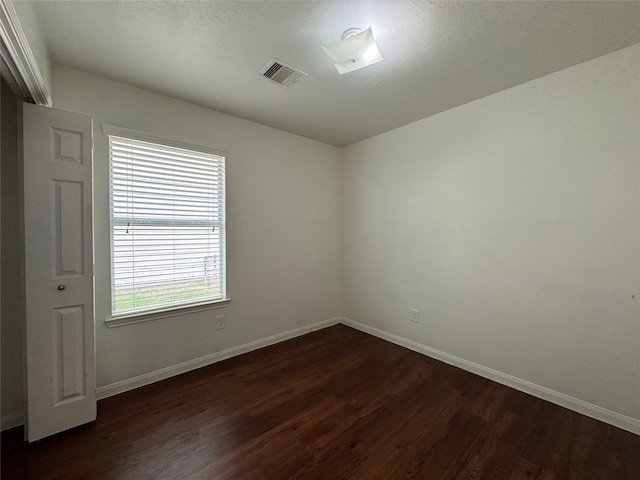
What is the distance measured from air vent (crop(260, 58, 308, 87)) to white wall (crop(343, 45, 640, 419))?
154 cm

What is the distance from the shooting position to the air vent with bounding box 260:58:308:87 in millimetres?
1926

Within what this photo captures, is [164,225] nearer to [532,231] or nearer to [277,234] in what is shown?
[277,234]

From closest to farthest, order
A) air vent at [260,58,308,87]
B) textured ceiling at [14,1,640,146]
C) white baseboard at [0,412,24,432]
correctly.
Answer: textured ceiling at [14,1,640,146] → white baseboard at [0,412,24,432] → air vent at [260,58,308,87]

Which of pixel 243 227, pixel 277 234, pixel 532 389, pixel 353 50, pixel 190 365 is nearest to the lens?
pixel 353 50

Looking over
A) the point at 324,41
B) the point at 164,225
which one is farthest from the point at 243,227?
the point at 324,41

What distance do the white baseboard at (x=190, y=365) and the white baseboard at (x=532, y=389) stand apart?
1.29m

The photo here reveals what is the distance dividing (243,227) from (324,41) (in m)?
1.88

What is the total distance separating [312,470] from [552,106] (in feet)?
10.1

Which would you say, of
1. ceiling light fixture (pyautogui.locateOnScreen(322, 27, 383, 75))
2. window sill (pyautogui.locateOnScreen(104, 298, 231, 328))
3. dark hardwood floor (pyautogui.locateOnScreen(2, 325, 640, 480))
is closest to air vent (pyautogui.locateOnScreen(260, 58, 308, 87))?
ceiling light fixture (pyautogui.locateOnScreen(322, 27, 383, 75))

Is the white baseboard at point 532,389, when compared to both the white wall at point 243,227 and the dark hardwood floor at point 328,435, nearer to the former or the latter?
the dark hardwood floor at point 328,435

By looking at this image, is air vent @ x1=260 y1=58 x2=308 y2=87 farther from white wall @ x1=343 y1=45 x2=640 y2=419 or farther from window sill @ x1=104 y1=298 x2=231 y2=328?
window sill @ x1=104 y1=298 x2=231 y2=328

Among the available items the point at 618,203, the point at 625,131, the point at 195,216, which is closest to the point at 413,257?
the point at 618,203

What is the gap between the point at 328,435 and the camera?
1.72 meters

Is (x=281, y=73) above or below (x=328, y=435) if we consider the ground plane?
above
